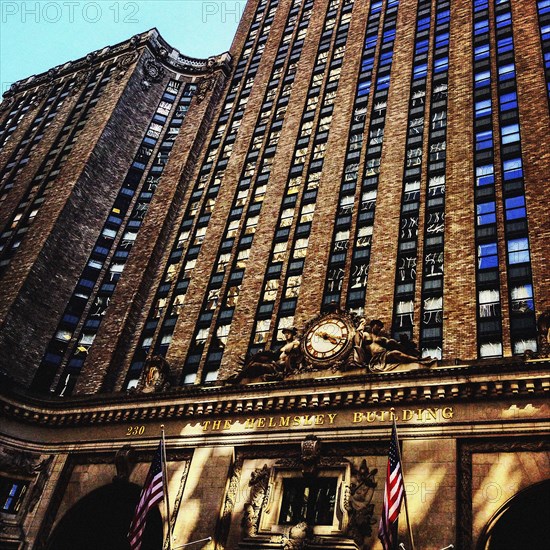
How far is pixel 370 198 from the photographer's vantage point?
36594 mm

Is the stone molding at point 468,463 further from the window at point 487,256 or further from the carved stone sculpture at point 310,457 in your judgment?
the window at point 487,256

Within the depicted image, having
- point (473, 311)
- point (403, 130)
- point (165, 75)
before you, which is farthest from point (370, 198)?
point (165, 75)

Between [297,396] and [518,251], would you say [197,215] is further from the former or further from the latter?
[518,251]

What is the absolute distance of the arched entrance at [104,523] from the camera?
1151 inches

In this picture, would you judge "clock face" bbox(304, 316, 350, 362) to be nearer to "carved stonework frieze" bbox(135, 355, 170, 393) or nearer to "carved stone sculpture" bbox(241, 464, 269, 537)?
"carved stone sculpture" bbox(241, 464, 269, 537)

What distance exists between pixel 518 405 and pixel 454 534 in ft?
16.9

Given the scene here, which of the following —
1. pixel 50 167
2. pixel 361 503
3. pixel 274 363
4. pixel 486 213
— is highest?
pixel 50 167

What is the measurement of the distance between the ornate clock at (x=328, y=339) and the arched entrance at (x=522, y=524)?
9.05 metres

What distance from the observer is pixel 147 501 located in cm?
2339

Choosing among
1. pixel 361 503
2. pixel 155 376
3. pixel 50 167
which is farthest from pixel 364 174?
pixel 50 167

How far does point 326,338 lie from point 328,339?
5.1 inches

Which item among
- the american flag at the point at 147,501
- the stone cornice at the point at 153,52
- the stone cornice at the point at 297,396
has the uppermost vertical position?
the stone cornice at the point at 153,52

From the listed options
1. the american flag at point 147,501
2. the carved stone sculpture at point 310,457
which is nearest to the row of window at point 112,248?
the american flag at point 147,501

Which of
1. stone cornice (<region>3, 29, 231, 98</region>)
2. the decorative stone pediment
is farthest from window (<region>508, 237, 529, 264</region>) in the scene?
stone cornice (<region>3, 29, 231, 98</region>)
